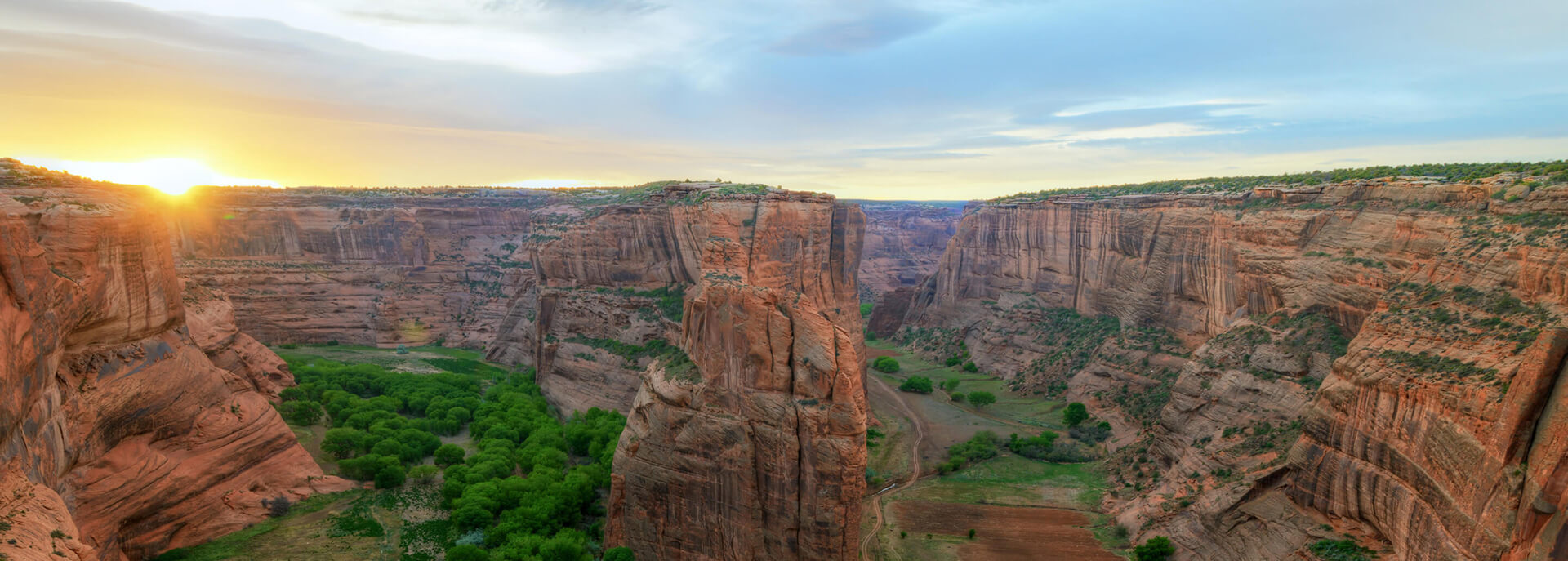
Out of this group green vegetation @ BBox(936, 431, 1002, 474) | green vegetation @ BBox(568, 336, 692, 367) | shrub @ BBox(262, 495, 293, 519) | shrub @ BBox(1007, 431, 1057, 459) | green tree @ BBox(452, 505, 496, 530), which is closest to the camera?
shrub @ BBox(262, 495, 293, 519)

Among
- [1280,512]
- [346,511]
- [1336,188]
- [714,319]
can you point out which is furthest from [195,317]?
[1336,188]

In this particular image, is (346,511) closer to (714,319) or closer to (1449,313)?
(714,319)

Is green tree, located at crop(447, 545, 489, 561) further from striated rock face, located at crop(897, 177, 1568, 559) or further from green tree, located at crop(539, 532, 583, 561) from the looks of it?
striated rock face, located at crop(897, 177, 1568, 559)

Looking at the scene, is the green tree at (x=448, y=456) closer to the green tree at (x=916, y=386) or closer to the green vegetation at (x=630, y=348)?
the green vegetation at (x=630, y=348)

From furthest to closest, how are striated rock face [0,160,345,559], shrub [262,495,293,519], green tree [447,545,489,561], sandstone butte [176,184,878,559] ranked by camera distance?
shrub [262,495,293,519] < green tree [447,545,489,561] < sandstone butte [176,184,878,559] < striated rock face [0,160,345,559]

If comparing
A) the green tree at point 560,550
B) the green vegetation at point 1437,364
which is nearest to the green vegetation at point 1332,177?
the green vegetation at point 1437,364

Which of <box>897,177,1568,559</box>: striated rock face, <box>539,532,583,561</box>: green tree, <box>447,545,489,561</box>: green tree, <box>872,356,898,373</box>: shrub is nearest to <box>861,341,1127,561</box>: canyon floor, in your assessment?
<box>897,177,1568,559</box>: striated rock face
